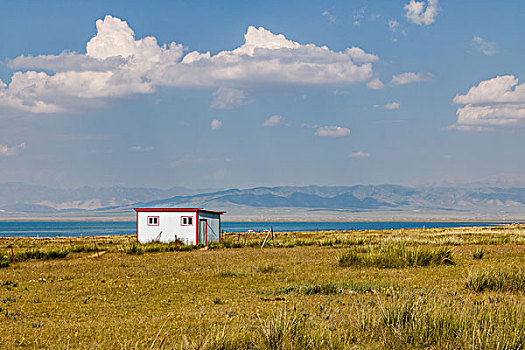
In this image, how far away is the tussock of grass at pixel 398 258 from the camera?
20438 mm

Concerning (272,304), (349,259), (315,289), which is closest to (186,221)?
(349,259)

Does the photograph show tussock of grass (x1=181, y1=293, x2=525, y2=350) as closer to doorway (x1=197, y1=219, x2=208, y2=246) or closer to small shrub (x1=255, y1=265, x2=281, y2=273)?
small shrub (x1=255, y1=265, x2=281, y2=273)

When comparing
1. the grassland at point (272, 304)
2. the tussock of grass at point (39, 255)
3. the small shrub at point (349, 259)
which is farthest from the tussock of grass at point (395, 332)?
the tussock of grass at point (39, 255)

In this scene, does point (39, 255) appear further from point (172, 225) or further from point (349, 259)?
point (349, 259)

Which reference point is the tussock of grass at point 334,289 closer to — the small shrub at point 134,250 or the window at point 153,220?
the small shrub at point 134,250

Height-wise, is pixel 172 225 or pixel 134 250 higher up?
pixel 172 225

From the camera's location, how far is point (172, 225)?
40875 millimetres

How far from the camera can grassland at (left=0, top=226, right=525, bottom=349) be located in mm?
8117

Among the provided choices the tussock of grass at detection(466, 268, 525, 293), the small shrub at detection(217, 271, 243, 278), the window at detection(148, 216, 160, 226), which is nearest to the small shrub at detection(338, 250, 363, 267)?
the small shrub at detection(217, 271, 243, 278)

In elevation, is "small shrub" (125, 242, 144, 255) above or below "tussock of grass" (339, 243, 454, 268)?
below

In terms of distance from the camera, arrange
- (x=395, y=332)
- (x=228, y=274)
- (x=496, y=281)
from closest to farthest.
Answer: (x=395, y=332) → (x=496, y=281) → (x=228, y=274)

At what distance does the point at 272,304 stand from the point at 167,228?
97.3 feet

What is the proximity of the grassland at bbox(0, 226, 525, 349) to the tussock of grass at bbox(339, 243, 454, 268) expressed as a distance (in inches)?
1.8

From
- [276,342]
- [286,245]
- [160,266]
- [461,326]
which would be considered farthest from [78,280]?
[286,245]
